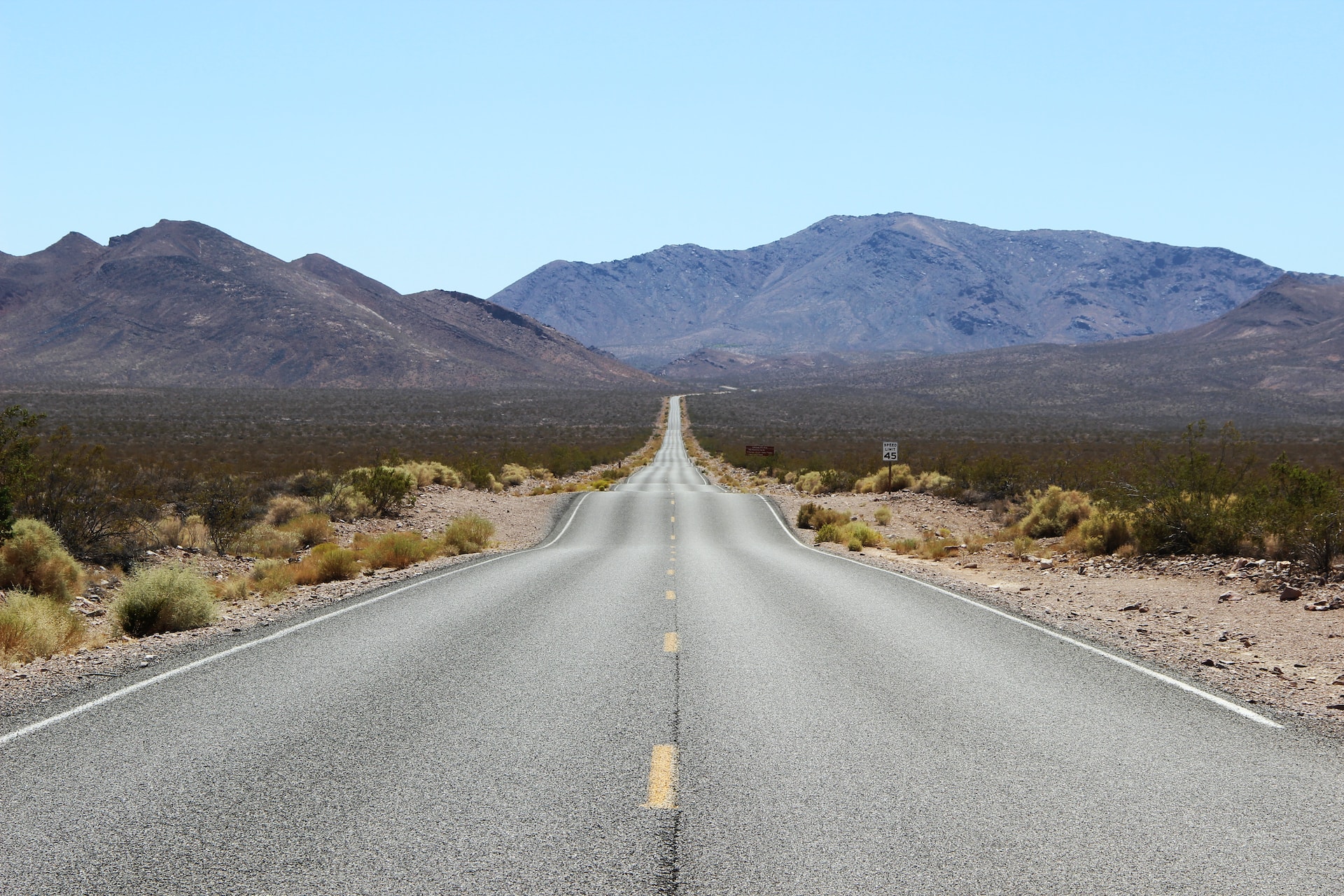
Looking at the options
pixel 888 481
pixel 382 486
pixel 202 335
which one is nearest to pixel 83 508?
pixel 382 486

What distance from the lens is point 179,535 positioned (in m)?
17.9

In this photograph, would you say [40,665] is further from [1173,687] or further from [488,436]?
[488,436]

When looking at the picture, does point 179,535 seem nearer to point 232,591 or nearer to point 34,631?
point 232,591

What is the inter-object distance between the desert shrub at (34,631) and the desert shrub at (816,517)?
20364 millimetres

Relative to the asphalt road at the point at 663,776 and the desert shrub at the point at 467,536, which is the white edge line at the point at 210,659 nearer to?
the asphalt road at the point at 663,776

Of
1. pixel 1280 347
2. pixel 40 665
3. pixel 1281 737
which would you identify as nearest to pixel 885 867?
pixel 1281 737

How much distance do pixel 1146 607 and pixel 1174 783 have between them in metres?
7.70

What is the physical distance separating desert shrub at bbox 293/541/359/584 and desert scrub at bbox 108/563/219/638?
14.0ft

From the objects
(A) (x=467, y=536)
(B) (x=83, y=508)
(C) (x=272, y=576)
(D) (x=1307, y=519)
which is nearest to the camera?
(D) (x=1307, y=519)

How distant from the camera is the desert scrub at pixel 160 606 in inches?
409

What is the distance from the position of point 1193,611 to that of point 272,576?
12.9 meters

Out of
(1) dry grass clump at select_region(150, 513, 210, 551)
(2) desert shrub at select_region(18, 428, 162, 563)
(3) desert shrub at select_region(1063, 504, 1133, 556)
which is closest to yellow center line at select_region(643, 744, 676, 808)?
(2) desert shrub at select_region(18, 428, 162, 563)

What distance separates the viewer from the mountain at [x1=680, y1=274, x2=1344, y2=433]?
347 feet

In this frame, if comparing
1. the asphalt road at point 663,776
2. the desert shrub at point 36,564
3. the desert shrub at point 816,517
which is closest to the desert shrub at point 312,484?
the desert shrub at point 36,564
